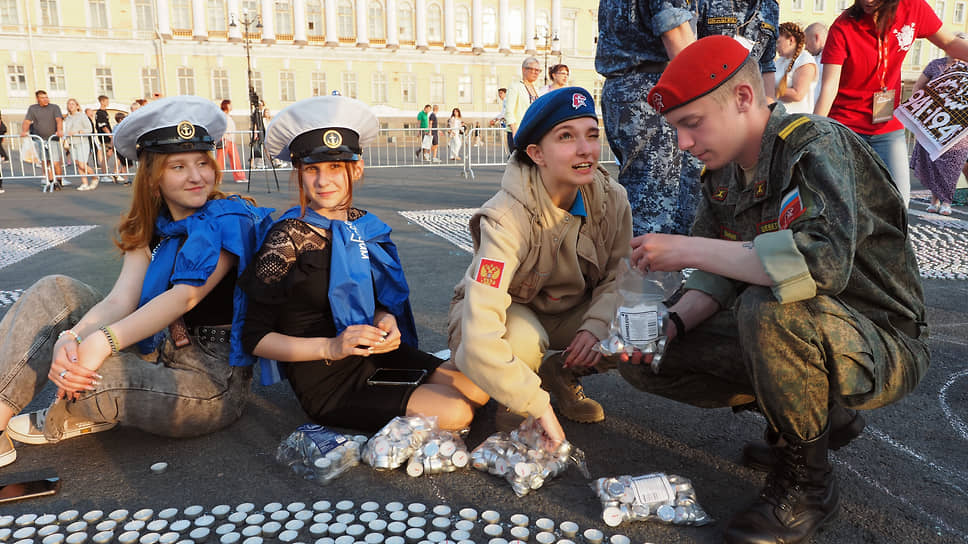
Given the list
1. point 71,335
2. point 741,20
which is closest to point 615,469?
point 71,335

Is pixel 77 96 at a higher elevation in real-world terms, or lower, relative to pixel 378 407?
higher

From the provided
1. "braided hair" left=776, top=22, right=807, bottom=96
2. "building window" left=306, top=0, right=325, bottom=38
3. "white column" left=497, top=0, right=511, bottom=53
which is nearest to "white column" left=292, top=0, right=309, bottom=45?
"building window" left=306, top=0, right=325, bottom=38

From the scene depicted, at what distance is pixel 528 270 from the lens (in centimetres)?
266

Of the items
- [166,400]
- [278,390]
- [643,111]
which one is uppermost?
[643,111]

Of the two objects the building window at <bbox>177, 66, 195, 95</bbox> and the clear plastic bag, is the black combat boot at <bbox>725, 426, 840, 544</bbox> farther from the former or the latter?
the building window at <bbox>177, 66, 195, 95</bbox>

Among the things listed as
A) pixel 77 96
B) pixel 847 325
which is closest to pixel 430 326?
pixel 847 325

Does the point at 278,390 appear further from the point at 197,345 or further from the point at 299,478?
the point at 299,478

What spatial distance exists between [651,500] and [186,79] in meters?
51.9

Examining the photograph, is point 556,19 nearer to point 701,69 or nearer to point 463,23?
point 463,23

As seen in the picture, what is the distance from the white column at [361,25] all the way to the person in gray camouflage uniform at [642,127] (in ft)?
166

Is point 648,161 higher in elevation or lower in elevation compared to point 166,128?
lower

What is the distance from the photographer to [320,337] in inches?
107

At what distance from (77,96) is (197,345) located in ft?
165

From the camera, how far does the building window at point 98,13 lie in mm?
45062
